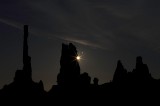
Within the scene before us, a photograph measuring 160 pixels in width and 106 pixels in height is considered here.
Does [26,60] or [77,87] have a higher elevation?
[26,60]

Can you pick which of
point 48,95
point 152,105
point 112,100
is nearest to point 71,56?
point 48,95

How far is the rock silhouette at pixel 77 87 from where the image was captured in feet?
139

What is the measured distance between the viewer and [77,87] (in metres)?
44.6

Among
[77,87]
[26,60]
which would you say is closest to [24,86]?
[26,60]

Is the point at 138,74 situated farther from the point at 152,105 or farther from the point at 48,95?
the point at 48,95

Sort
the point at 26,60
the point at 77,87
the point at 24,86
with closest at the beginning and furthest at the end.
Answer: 1. the point at 77,87
2. the point at 24,86
3. the point at 26,60

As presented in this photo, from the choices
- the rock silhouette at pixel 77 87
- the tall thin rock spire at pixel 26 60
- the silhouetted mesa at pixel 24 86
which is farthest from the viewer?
the tall thin rock spire at pixel 26 60

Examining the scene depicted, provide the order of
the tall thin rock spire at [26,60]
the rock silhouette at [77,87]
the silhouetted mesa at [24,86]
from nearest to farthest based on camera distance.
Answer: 1. the rock silhouette at [77,87]
2. the silhouetted mesa at [24,86]
3. the tall thin rock spire at [26,60]

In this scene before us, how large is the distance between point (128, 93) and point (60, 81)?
8793 mm

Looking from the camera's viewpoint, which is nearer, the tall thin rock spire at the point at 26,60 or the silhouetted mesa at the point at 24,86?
the silhouetted mesa at the point at 24,86

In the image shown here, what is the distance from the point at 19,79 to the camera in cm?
4884

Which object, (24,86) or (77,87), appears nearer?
(77,87)

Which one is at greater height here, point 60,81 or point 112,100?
point 60,81

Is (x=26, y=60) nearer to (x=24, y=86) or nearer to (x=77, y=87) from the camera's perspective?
(x=24, y=86)
